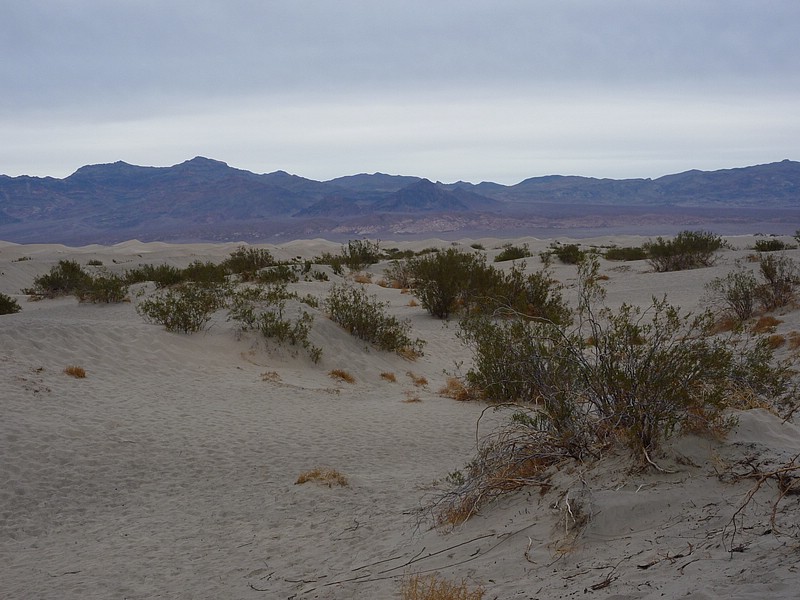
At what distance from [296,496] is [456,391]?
5.32m

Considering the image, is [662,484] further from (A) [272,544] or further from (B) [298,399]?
(B) [298,399]

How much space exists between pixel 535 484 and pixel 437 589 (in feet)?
5.34

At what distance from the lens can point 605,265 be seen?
102 ft

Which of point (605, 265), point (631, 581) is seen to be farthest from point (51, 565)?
point (605, 265)

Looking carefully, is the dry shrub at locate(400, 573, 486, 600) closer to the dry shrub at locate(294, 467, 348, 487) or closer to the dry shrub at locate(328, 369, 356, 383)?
the dry shrub at locate(294, 467, 348, 487)

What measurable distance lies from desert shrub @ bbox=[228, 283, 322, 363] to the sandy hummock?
89 cm

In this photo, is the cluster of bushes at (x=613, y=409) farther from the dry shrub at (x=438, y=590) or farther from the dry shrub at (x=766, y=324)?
the dry shrub at (x=766, y=324)

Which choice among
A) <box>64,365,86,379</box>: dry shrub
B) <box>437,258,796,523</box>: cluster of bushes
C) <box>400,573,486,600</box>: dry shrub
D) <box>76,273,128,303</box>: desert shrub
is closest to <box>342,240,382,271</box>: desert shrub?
<box>76,273,128,303</box>: desert shrub

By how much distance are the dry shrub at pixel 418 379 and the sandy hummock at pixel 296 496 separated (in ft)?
0.81

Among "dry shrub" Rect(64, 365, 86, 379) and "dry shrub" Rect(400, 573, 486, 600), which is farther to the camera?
"dry shrub" Rect(64, 365, 86, 379)

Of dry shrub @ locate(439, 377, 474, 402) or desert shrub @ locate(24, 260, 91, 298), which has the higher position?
desert shrub @ locate(24, 260, 91, 298)

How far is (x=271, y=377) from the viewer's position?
12773mm

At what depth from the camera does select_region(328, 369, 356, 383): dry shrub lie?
44.3ft

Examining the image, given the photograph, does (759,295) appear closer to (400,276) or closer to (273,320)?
(273,320)
